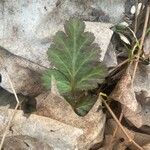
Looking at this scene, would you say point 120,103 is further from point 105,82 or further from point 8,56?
point 8,56

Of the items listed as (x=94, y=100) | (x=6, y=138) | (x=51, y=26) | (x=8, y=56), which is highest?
(x=51, y=26)

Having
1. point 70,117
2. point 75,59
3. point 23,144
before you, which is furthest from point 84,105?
point 23,144

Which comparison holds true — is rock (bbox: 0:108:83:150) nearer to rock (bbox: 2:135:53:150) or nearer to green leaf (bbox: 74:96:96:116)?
rock (bbox: 2:135:53:150)

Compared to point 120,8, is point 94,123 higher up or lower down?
lower down

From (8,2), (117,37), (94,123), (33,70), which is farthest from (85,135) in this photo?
(8,2)

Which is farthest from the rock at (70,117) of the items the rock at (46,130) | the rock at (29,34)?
the rock at (29,34)

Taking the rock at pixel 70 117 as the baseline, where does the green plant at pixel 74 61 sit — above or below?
above

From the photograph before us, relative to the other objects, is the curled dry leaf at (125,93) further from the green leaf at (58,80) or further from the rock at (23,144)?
the rock at (23,144)
